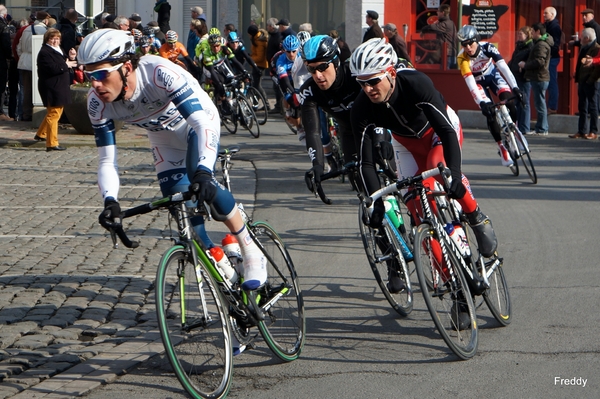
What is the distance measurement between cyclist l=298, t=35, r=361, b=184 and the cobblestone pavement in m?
1.82

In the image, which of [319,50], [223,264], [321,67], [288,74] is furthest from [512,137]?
[223,264]

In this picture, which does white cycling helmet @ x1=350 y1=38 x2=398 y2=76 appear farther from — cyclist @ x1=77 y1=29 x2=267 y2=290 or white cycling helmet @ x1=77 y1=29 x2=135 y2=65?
white cycling helmet @ x1=77 y1=29 x2=135 y2=65

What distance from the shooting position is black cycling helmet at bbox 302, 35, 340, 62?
741cm

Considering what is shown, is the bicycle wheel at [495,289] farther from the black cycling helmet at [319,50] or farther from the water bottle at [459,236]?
the black cycling helmet at [319,50]

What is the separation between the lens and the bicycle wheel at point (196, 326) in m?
4.83

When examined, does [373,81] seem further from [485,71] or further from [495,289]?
[485,71]

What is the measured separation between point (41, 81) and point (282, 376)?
1241 centimetres

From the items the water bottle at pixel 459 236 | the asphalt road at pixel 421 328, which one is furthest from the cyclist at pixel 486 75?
the water bottle at pixel 459 236

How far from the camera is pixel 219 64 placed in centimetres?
1959

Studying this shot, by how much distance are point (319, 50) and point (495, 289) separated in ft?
7.69

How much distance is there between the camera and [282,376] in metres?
5.43

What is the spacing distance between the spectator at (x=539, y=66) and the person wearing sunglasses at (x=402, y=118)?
Answer: 1308cm

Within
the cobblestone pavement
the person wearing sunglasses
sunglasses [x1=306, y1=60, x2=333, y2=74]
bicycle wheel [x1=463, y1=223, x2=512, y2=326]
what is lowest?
the cobblestone pavement

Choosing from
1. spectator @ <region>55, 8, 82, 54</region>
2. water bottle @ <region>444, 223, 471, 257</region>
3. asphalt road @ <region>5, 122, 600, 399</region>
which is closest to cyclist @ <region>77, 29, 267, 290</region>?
asphalt road @ <region>5, 122, 600, 399</region>
